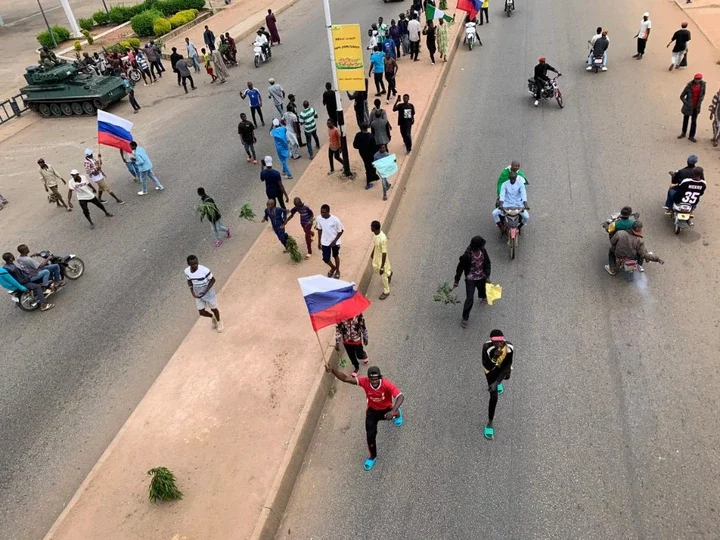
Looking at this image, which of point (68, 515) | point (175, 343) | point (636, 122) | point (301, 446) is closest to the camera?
point (68, 515)

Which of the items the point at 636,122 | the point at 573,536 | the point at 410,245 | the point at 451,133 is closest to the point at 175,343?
the point at 410,245

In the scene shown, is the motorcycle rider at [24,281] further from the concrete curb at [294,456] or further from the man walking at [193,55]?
the man walking at [193,55]

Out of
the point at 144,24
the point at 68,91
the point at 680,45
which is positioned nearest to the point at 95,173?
the point at 68,91

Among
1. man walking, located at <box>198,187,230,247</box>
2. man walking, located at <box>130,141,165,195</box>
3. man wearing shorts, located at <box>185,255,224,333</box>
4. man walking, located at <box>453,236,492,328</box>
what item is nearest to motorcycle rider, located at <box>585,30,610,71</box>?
man walking, located at <box>453,236,492,328</box>

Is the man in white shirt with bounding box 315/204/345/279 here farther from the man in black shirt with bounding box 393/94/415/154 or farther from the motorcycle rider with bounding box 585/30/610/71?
the motorcycle rider with bounding box 585/30/610/71

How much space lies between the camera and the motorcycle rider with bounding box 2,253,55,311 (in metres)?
10.3

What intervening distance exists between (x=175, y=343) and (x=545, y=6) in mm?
25024

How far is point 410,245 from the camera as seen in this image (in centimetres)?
1116

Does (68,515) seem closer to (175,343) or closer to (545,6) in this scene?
(175,343)

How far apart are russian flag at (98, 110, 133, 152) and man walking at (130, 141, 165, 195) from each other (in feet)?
0.71

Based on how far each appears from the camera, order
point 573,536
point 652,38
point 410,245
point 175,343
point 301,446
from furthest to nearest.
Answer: point 652,38 < point 410,245 < point 175,343 < point 301,446 < point 573,536

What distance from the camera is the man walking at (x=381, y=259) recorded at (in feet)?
30.1

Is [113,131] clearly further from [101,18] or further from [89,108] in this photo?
[101,18]

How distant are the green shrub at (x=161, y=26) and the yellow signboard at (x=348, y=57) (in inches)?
819
